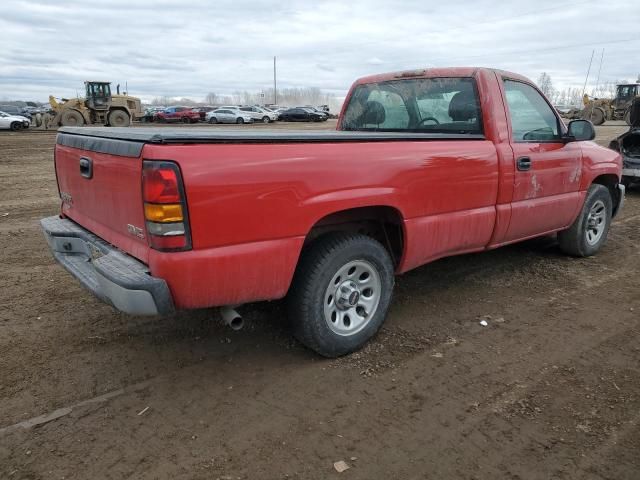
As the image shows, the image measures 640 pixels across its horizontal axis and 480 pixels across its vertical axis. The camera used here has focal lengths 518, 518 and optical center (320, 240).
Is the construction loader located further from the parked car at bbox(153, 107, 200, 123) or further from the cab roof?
the cab roof

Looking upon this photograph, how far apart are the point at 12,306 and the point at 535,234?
4.63 m

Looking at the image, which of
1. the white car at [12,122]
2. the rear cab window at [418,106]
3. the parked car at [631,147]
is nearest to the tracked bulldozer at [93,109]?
the white car at [12,122]

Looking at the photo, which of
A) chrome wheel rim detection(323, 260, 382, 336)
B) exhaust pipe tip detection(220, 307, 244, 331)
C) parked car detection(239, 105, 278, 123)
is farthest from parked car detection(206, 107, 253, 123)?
exhaust pipe tip detection(220, 307, 244, 331)

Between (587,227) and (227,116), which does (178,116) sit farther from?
(587,227)

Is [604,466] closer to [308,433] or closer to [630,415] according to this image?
[630,415]

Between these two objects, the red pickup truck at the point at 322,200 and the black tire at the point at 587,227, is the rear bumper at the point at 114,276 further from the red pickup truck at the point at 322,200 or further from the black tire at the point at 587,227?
the black tire at the point at 587,227

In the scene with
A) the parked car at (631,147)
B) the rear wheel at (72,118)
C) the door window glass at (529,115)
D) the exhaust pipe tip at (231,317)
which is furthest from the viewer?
the rear wheel at (72,118)

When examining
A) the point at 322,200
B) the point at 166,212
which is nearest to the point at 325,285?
the point at 322,200

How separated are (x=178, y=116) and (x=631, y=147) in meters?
39.4

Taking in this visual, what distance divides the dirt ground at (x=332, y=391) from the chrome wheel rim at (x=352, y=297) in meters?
0.23

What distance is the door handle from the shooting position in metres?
4.30

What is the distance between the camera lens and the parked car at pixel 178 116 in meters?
44.2

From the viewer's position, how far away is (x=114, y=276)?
8.86 feet

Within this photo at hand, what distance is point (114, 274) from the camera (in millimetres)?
2721
